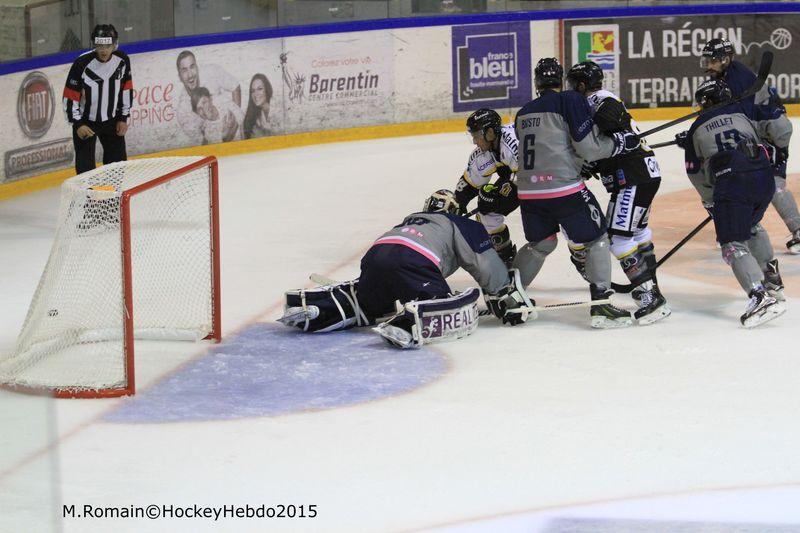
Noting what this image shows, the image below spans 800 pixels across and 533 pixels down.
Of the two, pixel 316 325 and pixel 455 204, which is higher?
pixel 455 204

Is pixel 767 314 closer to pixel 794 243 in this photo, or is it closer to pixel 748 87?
pixel 748 87

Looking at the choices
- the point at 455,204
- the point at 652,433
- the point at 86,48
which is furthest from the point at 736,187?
the point at 86,48

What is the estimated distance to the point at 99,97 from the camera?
29.3 ft

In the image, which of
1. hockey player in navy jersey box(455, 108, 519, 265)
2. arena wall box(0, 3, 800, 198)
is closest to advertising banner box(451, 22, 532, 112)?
arena wall box(0, 3, 800, 198)

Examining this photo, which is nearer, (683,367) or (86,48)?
(683,367)

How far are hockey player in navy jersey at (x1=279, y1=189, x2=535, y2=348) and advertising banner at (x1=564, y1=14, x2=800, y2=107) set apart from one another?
7473mm

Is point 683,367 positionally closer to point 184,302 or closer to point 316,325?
point 316,325

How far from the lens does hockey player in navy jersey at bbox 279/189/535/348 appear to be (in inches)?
230

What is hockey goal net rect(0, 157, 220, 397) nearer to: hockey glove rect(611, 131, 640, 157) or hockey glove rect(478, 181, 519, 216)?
hockey glove rect(478, 181, 519, 216)

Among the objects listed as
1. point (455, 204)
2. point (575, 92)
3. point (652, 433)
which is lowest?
point (652, 433)

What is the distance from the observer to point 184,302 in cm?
639

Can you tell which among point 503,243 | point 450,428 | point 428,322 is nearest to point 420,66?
point 503,243

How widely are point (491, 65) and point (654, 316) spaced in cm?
727

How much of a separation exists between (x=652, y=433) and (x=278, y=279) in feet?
10.6
